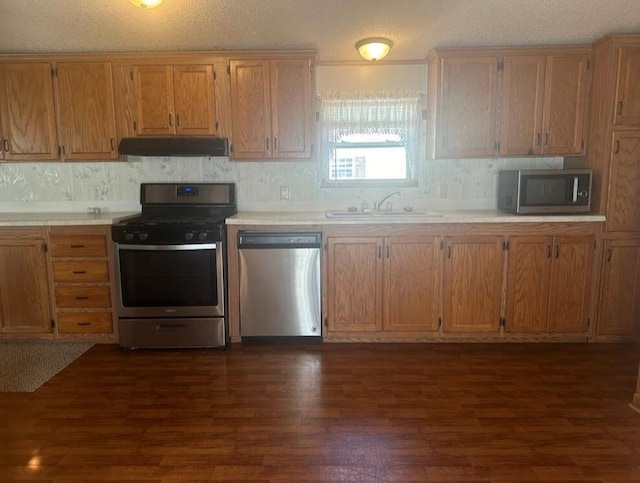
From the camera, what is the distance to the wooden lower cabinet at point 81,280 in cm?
321

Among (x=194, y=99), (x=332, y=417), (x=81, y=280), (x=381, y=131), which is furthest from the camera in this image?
(x=381, y=131)

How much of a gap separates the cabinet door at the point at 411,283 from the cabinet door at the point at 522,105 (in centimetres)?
104

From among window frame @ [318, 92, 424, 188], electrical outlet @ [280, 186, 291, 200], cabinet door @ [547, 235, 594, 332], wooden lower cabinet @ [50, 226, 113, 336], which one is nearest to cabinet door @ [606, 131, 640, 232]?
cabinet door @ [547, 235, 594, 332]

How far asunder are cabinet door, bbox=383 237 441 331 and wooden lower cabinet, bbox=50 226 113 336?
2.16 metres

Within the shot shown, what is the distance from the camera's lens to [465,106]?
3336 mm

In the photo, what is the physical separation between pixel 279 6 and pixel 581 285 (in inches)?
115

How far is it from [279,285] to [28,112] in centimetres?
248

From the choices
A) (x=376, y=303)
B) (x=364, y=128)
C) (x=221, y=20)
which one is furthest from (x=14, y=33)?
(x=376, y=303)

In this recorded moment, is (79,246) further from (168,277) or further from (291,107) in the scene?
(291,107)

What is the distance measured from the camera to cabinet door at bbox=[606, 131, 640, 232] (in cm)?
306

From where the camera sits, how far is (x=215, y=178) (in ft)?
12.3

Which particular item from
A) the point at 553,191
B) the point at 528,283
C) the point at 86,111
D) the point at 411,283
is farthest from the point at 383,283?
the point at 86,111

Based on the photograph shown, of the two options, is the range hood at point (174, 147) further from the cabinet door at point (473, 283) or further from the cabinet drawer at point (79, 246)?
the cabinet door at point (473, 283)

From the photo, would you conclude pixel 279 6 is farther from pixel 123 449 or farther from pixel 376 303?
pixel 123 449
